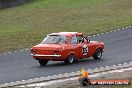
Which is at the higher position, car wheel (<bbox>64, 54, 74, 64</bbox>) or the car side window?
the car side window

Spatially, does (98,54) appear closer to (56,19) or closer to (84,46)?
(84,46)

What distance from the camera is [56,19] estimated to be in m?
39.9

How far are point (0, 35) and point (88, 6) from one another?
1507 cm

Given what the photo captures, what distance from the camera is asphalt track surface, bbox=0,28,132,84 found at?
1927cm

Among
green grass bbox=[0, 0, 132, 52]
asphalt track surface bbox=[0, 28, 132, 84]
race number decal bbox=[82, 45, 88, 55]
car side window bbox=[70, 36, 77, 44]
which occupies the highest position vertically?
car side window bbox=[70, 36, 77, 44]

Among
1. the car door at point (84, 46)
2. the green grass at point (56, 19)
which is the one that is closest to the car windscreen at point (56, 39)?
the car door at point (84, 46)

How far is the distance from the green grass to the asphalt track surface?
3818mm

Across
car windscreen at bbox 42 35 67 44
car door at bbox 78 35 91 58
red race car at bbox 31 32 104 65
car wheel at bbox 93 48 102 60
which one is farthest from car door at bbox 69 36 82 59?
car wheel at bbox 93 48 102 60

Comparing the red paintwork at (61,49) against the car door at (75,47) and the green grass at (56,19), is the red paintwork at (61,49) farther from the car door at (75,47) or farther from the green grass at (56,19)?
the green grass at (56,19)

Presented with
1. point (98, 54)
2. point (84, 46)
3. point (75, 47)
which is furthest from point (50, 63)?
point (98, 54)

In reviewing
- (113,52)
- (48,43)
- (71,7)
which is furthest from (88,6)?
(48,43)

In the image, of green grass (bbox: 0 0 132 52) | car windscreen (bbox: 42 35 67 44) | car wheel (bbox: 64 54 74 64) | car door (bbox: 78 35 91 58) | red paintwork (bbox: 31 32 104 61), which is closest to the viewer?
red paintwork (bbox: 31 32 104 61)

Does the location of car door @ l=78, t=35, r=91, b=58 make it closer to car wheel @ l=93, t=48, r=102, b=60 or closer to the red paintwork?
the red paintwork

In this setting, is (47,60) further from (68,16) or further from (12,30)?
(68,16)
